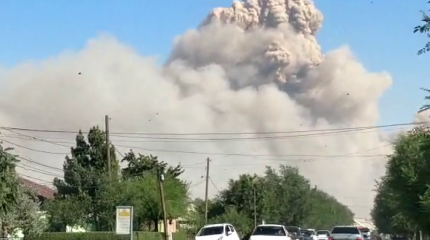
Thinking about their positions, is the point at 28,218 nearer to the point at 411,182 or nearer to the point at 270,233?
the point at 270,233

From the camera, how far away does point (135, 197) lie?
75.1 metres

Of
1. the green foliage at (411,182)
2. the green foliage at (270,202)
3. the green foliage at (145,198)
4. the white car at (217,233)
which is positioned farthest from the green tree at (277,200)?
the white car at (217,233)

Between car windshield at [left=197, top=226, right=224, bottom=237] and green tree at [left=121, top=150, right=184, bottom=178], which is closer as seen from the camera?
car windshield at [left=197, top=226, right=224, bottom=237]

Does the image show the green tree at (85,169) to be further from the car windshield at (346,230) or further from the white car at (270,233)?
the white car at (270,233)

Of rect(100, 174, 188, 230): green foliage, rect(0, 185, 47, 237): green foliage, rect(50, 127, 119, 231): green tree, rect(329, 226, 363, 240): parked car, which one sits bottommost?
rect(329, 226, 363, 240): parked car

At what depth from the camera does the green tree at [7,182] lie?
36.0 metres

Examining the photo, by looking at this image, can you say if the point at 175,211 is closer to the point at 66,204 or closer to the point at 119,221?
the point at 66,204

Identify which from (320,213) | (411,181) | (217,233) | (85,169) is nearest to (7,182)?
(217,233)

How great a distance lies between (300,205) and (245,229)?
40.4 meters

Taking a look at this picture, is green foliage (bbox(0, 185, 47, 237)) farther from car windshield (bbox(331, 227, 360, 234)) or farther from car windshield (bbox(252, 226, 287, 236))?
car windshield (bbox(331, 227, 360, 234))

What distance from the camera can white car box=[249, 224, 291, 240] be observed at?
45.9 m

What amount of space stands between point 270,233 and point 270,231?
0.96ft

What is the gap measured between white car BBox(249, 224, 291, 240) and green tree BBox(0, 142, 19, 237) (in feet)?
46.9

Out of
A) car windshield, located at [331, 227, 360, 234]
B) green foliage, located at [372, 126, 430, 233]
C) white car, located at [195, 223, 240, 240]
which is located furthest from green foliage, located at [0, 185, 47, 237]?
green foliage, located at [372, 126, 430, 233]
